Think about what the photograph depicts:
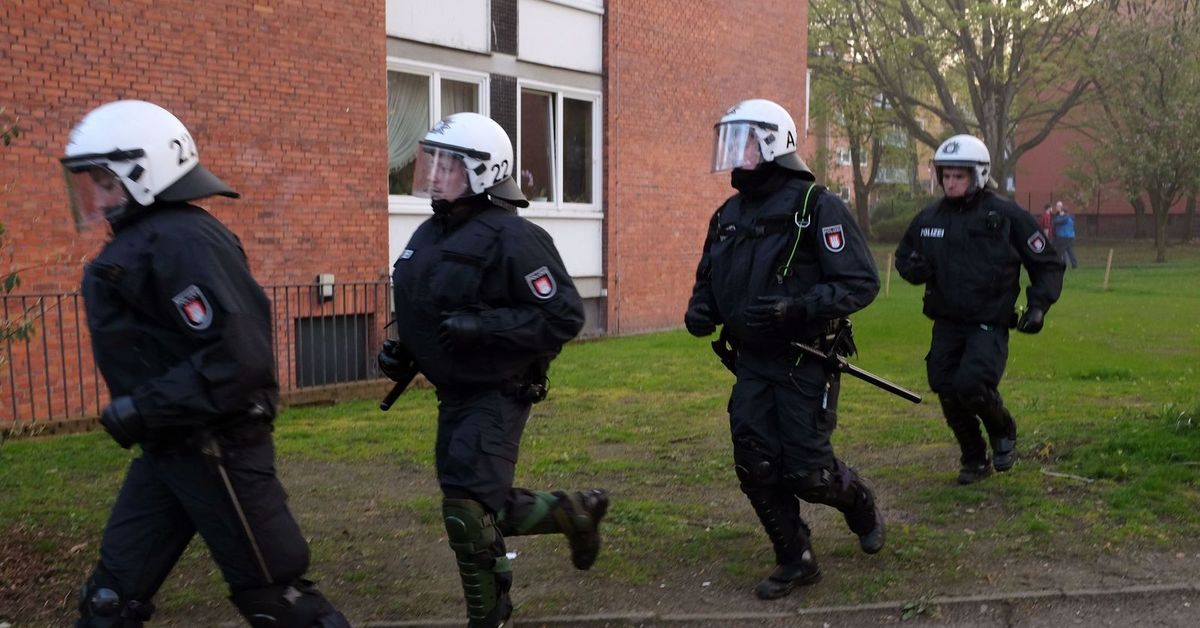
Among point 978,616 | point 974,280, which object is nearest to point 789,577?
point 978,616

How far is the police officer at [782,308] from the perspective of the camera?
4.73 meters

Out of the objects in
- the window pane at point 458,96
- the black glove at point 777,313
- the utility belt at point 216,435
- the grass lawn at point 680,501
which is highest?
the window pane at point 458,96

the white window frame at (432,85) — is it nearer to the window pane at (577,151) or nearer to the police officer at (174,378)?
the window pane at (577,151)

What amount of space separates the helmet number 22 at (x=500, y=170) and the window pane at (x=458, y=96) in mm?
9862

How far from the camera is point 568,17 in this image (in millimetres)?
15539

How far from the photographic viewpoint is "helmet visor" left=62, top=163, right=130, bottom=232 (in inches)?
139

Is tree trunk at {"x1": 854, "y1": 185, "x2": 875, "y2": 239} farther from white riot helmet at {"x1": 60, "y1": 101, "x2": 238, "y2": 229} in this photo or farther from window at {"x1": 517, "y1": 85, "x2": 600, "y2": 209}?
white riot helmet at {"x1": 60, "y1": 101, "x2": 238, "y2": 229}

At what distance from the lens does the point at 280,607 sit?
11.5ft

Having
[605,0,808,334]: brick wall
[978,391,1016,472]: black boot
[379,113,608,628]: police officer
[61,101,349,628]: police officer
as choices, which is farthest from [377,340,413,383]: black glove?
[605,0,808,334]: brick wall

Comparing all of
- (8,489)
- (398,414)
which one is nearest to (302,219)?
(398,414)

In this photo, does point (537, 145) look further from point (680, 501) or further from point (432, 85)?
point (680, 501)

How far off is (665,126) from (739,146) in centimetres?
1267

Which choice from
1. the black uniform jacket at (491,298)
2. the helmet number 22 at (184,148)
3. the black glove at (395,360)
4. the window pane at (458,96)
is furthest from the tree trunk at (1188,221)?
the helmet number 22 at (184,148)

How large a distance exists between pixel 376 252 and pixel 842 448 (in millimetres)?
6461
